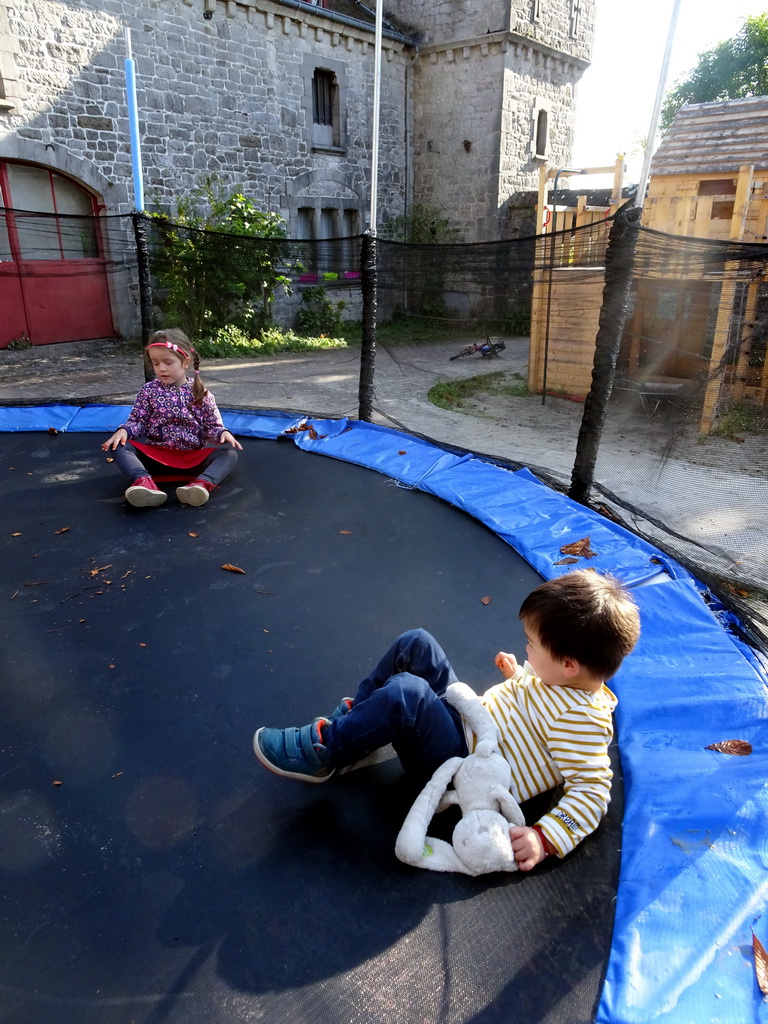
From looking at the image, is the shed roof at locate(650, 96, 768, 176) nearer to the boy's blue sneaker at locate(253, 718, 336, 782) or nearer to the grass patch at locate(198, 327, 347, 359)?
the grass patch at locate(198, 327, 347, 359)

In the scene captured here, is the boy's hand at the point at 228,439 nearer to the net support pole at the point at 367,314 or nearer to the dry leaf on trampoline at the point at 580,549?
the net support pole at the point at 367,314

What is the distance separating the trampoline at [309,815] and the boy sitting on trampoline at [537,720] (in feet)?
0.33

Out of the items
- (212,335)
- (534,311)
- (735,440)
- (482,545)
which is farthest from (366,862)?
(212,335)

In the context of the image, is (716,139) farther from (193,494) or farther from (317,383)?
(193,494)

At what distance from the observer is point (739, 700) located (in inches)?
65.1

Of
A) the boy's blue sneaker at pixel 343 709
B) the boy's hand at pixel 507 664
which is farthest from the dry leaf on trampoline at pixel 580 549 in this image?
the boy's blue sneaker at pixel 343 709

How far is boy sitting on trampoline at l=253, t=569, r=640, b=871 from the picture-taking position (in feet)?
3.86

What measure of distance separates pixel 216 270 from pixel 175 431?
15.1ft

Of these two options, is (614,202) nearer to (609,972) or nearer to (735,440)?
(735,440)

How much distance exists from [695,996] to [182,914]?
81cm

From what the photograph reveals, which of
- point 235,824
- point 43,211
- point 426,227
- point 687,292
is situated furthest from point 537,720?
point 426,227

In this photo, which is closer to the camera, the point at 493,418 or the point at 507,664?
the point at 507,664

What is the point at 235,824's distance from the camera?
4.31 feet

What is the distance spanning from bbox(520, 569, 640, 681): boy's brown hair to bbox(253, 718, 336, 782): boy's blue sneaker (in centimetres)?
50
